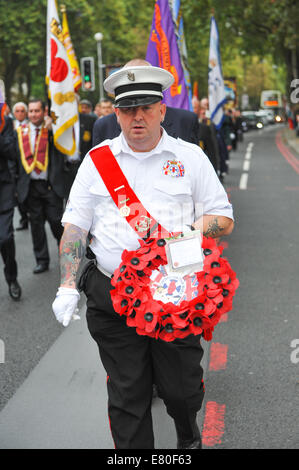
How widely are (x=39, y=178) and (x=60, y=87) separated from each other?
1262mm

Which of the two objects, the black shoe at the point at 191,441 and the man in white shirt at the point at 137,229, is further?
the black shoe at the point at 191,441

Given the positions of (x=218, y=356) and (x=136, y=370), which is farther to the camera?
(x=218, y=356)

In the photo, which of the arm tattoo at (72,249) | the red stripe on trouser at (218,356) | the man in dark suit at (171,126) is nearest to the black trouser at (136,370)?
the arm tattoo at (72,249)

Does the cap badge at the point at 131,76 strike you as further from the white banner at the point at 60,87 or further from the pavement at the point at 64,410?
the white banner at the point at 60,87

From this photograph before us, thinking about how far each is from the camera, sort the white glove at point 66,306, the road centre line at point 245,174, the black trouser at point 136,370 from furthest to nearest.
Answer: the road centre line at point 245,174 → the black trouser at point 136,370 → the white glove at point 66,306

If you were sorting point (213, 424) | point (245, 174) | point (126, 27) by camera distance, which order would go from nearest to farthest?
point (213, 424)
point (245, 174)
point (126, 27)

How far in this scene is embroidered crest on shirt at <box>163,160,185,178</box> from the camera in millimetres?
3078

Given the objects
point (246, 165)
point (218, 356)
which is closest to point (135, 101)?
point (218, 356)

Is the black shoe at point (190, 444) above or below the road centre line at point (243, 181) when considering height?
above

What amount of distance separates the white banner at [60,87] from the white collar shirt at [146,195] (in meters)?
5.21

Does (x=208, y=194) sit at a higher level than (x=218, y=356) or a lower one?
higher

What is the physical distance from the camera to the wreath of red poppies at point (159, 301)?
2789 mm

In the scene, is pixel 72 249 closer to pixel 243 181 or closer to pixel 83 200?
pixel 83 200

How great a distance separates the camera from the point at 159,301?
110 inches
